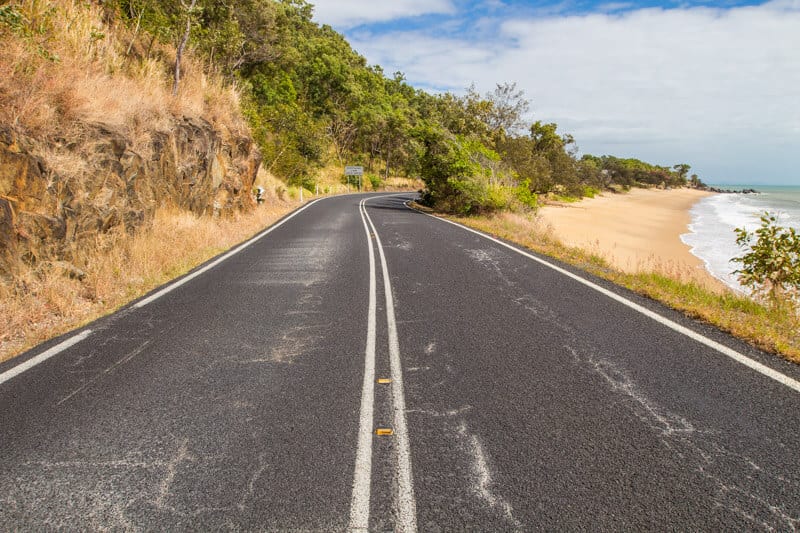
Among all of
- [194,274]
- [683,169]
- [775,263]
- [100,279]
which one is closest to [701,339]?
[775,263]

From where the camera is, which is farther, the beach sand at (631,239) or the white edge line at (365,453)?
the beach sand at (631,239)

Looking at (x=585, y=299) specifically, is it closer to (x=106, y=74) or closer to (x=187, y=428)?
(x=187, y=428)

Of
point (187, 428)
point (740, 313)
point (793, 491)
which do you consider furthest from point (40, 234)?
point (740, 313)

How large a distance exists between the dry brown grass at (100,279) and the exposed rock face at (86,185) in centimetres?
27

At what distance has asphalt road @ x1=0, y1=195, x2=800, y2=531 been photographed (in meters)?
2.61

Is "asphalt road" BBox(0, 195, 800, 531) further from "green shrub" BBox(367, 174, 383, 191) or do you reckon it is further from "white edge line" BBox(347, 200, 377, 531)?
"green shrub" BBox(367, 174, 383, 191)

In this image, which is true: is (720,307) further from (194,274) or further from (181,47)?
(181,47)

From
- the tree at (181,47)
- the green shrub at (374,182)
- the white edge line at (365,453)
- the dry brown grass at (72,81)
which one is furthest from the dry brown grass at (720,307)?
the green shrub at (374,182)

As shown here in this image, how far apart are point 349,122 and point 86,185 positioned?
2330 inches

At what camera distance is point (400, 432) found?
339cm

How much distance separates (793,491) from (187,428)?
164 inches

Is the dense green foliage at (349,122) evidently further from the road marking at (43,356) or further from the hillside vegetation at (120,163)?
the road marking at (43,356)

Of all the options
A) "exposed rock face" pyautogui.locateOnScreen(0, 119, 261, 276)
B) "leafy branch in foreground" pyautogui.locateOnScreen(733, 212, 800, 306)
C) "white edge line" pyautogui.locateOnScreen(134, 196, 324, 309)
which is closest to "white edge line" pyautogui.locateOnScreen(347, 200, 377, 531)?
"white edge line" pyautogui.locateOnScreen(134, 196, 324, 309)

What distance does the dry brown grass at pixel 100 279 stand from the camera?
5.24 meters
